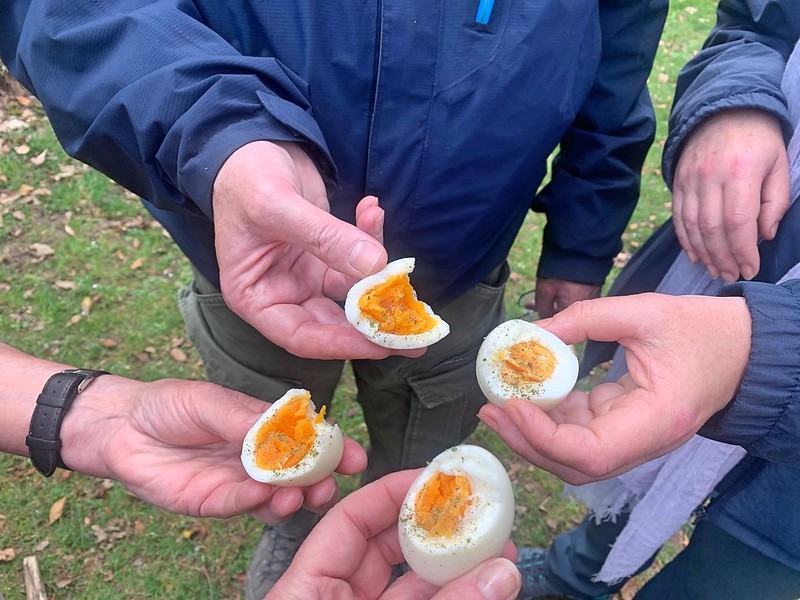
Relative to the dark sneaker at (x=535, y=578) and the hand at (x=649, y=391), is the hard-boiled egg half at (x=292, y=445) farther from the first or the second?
the dark sneaker at (x=535, y=578)

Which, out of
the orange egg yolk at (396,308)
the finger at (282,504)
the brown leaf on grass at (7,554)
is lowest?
the brown leaf on grass at (7,554)

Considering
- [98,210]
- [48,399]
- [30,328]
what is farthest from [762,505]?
[98,210]

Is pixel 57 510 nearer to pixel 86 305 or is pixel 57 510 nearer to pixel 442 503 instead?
pixel 86 305

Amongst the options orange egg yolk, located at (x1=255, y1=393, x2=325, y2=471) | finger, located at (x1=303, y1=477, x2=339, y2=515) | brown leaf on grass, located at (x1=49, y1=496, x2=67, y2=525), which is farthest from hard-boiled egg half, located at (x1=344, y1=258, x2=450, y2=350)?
brown leaf on grass, located at (x1=49, y1=496, x2=67, y2=525)

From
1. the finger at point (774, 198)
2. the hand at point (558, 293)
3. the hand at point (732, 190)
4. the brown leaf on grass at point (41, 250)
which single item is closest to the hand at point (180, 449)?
the hand at point (558, 293)

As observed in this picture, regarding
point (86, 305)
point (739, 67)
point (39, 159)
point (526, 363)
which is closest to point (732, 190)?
point (739, 67)

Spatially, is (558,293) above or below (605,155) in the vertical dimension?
below
